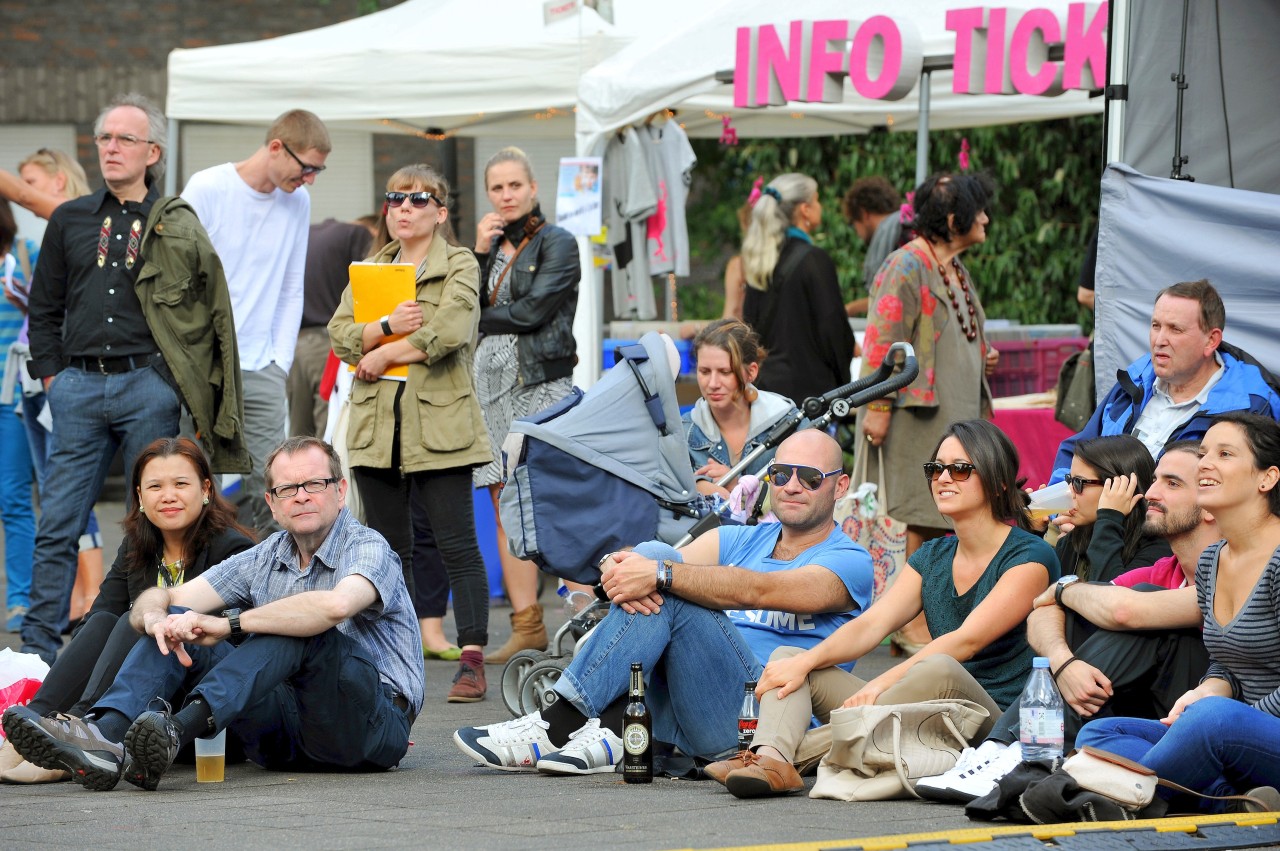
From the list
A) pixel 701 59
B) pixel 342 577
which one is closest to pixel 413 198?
pixel 342 577

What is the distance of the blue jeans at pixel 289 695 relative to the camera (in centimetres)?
541

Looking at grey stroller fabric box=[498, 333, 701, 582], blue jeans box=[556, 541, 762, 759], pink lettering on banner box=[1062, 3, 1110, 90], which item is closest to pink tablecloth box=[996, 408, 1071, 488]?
pink lettering on banner box=[1062, 3, 1110, 90]

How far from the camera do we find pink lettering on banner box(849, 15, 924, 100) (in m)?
10.4

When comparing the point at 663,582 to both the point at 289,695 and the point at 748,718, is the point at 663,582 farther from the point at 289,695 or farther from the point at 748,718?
the point at 289,695

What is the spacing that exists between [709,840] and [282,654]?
1492 millimetres

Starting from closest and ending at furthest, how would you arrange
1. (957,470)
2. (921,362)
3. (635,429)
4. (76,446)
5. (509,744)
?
1. (957,470)
2. (509,744)
3. (635,429)
4. (76,446)
5. (921,362)

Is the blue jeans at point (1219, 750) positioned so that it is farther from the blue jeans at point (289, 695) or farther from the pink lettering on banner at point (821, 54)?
the pink lettering on banner at point (821, 54)

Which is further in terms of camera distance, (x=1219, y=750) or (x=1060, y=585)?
(x=1060, y=585)

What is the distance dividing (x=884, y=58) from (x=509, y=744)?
578 cm

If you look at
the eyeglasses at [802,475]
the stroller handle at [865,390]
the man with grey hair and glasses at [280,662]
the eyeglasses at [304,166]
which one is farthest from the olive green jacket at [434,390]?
the eyeglasses at [802,475]

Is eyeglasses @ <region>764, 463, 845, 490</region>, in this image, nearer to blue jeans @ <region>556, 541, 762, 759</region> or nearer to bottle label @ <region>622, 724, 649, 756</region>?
blue jeans @ <region>556, 541, 762, 759</region>

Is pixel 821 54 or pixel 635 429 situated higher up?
pixel 821 54

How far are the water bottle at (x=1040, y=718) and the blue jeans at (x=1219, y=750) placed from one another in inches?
7.1

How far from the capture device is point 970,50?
10344mm
